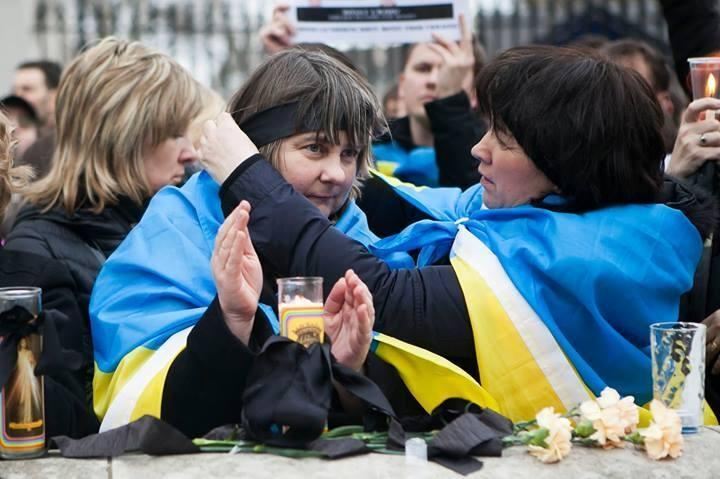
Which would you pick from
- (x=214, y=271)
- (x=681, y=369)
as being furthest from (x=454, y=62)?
(x=214, y=271)

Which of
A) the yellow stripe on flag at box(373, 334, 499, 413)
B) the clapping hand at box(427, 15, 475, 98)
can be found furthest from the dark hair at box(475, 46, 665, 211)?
the clapping hand at box(427, 15, 475, 98)

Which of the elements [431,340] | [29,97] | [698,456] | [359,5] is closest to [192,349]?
[431,340]

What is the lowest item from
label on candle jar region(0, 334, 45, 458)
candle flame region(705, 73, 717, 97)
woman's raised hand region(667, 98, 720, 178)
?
label on candle jar region(0, 334, 45, 458)

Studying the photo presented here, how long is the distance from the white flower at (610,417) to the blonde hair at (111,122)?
2235mm

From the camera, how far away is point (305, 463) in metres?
3.00

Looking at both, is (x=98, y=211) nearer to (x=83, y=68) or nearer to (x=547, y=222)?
(x=83, y=68)

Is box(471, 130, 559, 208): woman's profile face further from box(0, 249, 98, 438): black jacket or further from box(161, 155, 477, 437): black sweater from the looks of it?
box(0, 249, 98, 438): black jacket

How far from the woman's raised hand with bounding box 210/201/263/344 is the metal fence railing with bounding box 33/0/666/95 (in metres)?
13.7

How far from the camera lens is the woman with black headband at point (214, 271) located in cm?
326

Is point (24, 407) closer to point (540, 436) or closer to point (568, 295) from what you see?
point (540, 436)

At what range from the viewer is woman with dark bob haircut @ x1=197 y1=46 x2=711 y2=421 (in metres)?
3.45

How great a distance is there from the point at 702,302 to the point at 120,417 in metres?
1.82

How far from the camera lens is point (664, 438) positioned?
308 centimetres

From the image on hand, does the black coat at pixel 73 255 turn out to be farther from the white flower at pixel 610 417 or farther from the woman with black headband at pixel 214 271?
the white flower at pixel 610 417
